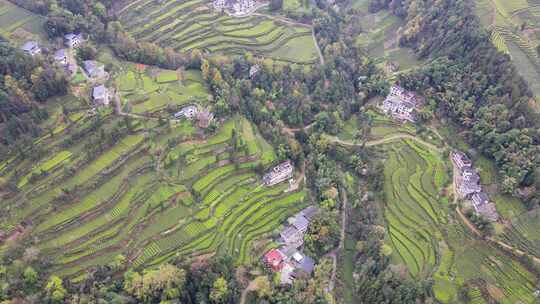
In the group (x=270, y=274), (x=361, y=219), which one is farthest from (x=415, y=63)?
(x=270, y=274)

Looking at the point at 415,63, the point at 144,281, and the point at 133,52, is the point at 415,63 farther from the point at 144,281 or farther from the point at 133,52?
the point at 144,281

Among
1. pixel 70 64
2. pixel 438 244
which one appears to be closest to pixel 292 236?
pixel 438 244

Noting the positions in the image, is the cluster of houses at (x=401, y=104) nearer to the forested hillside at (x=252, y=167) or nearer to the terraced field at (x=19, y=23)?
the forested hillside at (x=252, y=167)

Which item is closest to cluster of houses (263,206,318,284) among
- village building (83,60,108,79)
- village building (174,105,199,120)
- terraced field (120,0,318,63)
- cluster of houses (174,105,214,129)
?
cluster of houses (174,105,214,129)

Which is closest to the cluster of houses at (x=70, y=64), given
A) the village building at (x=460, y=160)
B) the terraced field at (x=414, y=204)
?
the terraced field at (x=414, y=204)

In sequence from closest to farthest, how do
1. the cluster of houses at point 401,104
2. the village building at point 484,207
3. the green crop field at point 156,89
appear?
1. the village building at point 484,207
2. the green crop field at point 156,89
3. the cluster of houses at point 401,104

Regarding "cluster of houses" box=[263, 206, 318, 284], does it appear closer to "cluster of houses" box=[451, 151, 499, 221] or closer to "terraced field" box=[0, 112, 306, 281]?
"terraced field" box=[0, 112, 306, 281]
